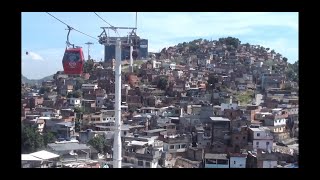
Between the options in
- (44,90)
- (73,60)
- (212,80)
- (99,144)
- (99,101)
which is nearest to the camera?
(73,60)

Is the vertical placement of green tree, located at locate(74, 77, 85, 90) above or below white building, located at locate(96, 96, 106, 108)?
above

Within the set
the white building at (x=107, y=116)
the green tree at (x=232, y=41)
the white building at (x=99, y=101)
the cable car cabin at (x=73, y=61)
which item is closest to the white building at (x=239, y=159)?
the cable car cabin at (x=73, y=61)

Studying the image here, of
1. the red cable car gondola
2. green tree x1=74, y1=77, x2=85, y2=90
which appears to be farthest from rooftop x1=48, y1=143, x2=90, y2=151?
green tree x1=74, y1=77, x2=85, y2=90

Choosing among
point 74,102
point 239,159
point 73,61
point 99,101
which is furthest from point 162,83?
point 73,61

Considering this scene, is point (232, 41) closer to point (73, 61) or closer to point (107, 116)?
point (107, 116)

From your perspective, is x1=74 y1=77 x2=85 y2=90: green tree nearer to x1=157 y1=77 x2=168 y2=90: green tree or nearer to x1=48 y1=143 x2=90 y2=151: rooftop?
x1=157 y1=77 x2=168 y2=90: green tree
